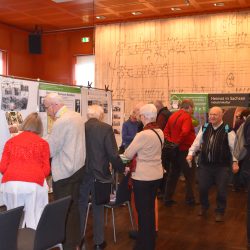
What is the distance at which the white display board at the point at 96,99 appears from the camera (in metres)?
5.69

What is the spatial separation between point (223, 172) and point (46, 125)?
2.23m

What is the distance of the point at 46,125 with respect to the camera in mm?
4844

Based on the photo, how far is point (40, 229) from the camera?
7.66 ft

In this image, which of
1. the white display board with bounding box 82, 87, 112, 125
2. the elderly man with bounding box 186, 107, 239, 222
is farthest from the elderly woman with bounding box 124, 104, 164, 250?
the white display board with bounding box 82, 87, 112, 125

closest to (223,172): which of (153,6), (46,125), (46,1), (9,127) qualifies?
(46,125)

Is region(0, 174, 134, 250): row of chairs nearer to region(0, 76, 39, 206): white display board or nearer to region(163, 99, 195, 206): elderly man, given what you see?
region(0, 76, 39, 206): white display board

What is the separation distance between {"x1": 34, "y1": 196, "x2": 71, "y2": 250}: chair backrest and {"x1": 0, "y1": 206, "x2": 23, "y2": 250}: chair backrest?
0.62 ft

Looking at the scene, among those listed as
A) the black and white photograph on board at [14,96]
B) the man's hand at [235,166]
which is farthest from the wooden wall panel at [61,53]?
the man's hand at [235,166]

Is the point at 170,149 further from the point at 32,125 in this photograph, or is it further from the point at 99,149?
the point at 32,125

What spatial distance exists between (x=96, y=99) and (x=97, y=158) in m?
2.42

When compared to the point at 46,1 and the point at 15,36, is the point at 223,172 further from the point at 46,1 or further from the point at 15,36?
the point at 15,36

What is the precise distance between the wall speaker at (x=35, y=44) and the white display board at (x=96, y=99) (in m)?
4.51

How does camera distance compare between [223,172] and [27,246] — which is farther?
[223,172]

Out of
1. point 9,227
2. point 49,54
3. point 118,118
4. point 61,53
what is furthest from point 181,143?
point 49,54
